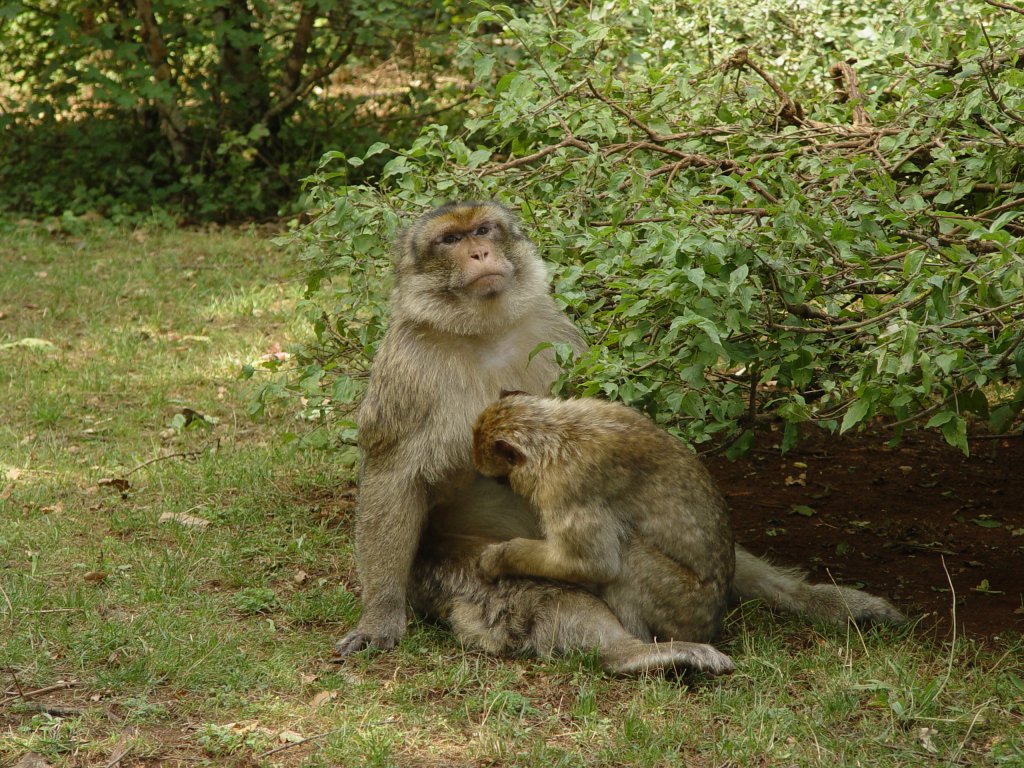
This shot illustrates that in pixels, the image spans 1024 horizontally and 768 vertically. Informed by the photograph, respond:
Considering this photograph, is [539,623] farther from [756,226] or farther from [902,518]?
[902,518]

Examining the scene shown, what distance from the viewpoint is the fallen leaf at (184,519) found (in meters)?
5.41

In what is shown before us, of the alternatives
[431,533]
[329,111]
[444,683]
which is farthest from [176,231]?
[444,683]

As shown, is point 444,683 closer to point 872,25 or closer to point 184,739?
point 184,739

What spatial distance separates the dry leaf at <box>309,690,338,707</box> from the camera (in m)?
3.90

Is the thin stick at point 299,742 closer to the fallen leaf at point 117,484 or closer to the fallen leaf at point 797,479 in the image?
the fallen leaf at point 117,484

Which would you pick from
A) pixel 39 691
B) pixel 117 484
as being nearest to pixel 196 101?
pixel 117 484

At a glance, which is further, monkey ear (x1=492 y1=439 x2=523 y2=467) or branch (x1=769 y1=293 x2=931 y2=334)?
monkey ear (x1=492 y1=439 x2=523 y2=467)

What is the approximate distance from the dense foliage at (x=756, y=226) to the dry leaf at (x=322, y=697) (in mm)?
1269

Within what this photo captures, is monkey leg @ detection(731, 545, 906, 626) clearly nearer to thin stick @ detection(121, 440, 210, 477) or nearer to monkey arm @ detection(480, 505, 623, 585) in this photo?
monkey arm @ detection(480, 505, 623, 585)

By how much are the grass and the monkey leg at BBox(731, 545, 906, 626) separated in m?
0.08

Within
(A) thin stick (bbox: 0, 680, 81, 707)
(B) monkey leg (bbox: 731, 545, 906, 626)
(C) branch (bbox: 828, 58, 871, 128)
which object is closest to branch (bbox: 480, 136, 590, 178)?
(C) branch (bbox: 828, 58, 871, 128)

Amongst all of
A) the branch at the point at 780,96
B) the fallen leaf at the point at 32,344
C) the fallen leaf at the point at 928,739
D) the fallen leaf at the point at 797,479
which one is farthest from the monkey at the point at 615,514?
the fallen leaf at the point at 32,344

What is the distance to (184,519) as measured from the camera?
17.9ft

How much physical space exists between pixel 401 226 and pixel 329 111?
6.56 metres
